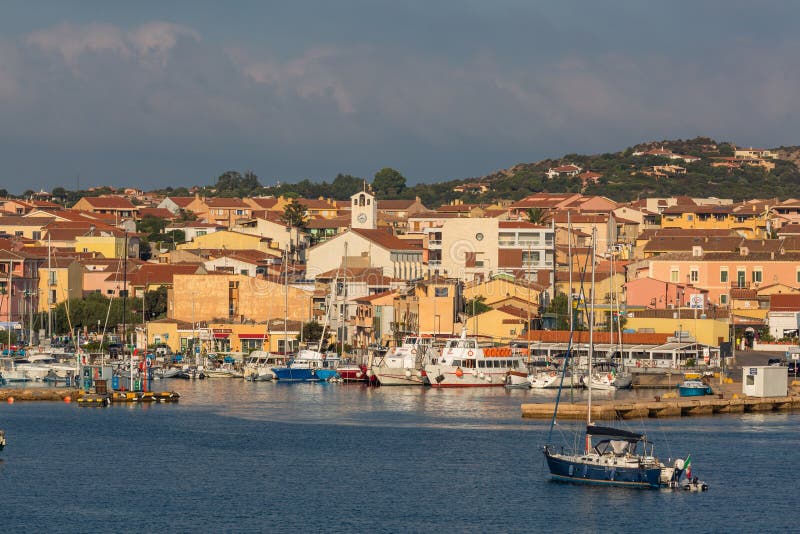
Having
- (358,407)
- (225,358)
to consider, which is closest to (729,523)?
(358,407)

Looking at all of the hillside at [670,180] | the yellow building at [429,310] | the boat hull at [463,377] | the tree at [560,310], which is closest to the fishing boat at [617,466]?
the boat hull at [463,377]

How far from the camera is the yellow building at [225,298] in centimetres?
8688

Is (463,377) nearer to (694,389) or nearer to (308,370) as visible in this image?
(308,370)

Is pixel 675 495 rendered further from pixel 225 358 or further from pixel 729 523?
pixel 225 358

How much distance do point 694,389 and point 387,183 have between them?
120 metres

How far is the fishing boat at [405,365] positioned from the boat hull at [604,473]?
100 feet

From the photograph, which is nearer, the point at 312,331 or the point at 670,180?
the point at 312,331

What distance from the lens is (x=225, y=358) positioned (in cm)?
8012

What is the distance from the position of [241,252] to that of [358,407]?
1726 inches

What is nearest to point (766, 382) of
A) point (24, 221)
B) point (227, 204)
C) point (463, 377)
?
point (463, 377)

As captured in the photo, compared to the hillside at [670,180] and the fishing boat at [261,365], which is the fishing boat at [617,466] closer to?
the fishing boat at [261,365]

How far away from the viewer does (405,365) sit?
71.5 meters

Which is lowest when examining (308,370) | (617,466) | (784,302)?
(617,466)

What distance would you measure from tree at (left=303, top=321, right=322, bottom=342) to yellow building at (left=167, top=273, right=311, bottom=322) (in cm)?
287
